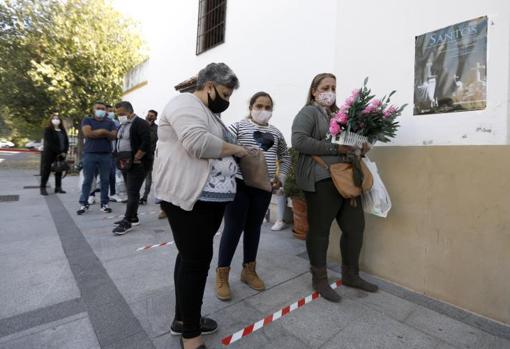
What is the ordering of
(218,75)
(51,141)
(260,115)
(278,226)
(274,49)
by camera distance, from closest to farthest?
(218,75)
(260,115)
(278,226)
(274,49)
(51,141)

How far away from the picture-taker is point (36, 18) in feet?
33.4

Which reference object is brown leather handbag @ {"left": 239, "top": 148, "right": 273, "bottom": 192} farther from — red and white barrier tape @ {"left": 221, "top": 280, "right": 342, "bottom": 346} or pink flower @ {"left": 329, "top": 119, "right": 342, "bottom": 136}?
red and white barrier tape @ {"left": 221, "top": 280, "right": 342, "bottom": 346}

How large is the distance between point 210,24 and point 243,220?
20.2 ft

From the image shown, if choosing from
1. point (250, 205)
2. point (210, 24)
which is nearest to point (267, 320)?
point (250, 205)

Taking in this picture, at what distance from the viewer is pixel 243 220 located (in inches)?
95.6

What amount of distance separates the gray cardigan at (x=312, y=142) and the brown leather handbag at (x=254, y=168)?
679 mm

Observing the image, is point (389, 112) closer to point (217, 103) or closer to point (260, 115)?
point (260, 115)

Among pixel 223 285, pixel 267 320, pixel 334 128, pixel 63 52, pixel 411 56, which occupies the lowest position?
pixel 267 320

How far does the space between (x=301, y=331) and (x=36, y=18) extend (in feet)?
42.8

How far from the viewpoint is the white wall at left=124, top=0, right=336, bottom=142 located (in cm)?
421

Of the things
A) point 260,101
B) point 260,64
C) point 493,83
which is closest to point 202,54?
point 260,64

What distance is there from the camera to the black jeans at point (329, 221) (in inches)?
95.2

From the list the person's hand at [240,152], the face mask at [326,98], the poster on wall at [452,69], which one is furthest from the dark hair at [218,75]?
the poster on wall at [452,69]

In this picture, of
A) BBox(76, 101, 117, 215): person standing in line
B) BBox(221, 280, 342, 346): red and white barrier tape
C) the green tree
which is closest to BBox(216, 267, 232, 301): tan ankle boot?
BBox(221, 280, 342, 346): red and white barrier tape
